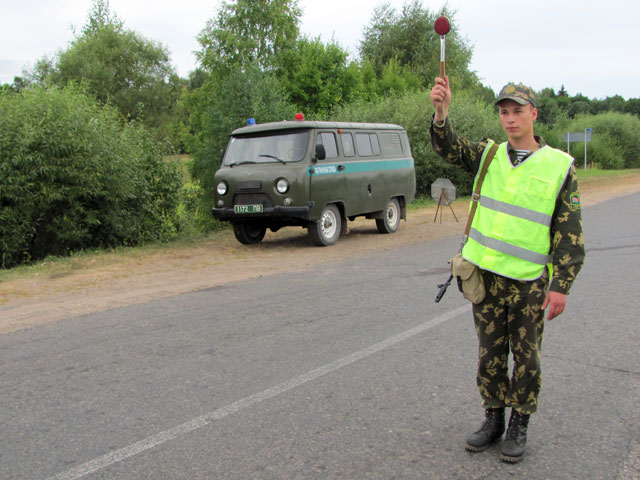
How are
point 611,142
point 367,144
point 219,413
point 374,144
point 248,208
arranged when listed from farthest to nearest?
point 611,142
point 374,144
point 367,144
point 248,208
point 219,413

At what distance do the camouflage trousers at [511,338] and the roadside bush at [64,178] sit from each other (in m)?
9.53

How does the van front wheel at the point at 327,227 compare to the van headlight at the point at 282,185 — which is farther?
the van front wheel at the point at 327,227

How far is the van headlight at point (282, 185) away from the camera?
37.6ft

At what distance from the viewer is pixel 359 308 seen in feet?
22.9

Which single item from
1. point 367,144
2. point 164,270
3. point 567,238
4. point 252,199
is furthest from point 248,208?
point 567,238

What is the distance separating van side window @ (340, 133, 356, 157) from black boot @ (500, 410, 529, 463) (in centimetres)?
956

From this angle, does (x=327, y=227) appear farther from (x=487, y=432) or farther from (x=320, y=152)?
(x=487, y=432)

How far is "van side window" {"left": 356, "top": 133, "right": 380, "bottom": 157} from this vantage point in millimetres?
13125

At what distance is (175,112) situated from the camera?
60.8m

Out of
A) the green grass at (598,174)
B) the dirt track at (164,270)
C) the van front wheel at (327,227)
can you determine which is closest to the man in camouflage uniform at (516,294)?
the dirt track at (164,270)

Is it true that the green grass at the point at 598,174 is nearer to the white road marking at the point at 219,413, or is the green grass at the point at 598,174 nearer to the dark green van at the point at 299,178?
the dark green van at the point at 299,178

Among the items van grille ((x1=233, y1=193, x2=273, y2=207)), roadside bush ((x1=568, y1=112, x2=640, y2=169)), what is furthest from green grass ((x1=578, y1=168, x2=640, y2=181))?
van grille ((x1=233, y1=193, x2=273, y2=207))

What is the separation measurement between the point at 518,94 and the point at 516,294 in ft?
3.36

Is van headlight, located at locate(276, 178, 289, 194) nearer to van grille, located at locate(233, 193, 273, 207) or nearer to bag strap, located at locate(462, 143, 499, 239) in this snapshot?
van grille, located at locate(233, 193, 273, 207)
